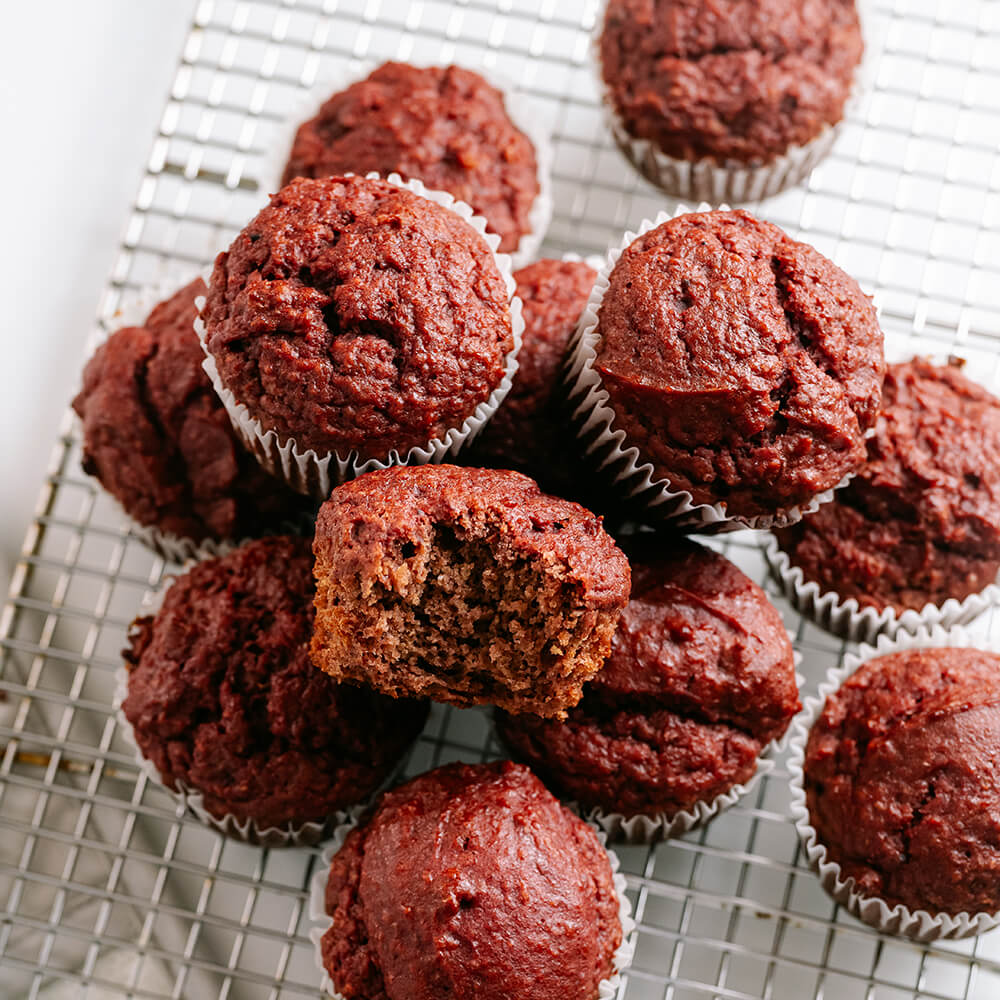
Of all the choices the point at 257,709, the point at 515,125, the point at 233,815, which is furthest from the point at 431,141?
the point at 233,815

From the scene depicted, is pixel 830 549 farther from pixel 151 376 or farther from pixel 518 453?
pixel 151 376

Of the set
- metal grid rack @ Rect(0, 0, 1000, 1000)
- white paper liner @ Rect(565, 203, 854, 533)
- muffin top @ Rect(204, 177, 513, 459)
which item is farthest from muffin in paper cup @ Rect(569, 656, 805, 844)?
muffin top @ Rect(204, 177, 513, 459)

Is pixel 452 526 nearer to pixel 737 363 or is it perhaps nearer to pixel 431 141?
pixel 737 363

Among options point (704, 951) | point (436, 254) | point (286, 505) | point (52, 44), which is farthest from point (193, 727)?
point (52, 44)

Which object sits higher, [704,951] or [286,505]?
[286,505]

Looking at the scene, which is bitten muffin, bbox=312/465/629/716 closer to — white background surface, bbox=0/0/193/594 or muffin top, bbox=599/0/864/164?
muffin top, bbox=599/0/864/164

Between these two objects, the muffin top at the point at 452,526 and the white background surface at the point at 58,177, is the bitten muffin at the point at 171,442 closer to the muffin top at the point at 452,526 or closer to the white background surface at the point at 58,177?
the white background surface at the point at 58,177
